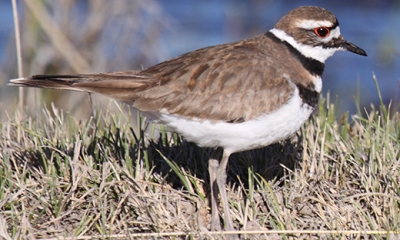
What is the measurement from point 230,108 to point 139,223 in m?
1.04

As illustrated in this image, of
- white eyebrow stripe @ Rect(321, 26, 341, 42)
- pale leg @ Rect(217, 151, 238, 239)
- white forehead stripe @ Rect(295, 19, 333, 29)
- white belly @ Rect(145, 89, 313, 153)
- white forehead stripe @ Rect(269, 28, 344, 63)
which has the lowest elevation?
pale leg @ Rect(217, 151, 238, 239)

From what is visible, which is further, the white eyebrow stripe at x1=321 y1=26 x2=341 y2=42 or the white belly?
the white eyebrow stripe at x1=321 y1=26 x2=341 y2=42

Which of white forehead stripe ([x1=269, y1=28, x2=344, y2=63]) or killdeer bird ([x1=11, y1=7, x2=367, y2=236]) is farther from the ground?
white forehead stripe ([x1=269, y1=28, x2=344, y2=63])

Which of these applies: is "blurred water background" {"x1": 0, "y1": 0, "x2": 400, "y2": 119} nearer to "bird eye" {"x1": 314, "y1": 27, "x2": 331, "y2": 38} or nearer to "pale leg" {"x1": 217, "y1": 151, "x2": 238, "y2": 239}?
"bird eye" {"x1": 314, "y1": 27, "x2": 331, "y2": 38}

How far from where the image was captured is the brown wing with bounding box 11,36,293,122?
464cm

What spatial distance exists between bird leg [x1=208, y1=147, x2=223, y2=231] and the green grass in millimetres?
107

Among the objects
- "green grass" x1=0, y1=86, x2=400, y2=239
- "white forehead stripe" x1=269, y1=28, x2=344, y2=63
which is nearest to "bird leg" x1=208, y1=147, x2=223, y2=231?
"green grass" x1=0, y1=86, x2=400, y2=239

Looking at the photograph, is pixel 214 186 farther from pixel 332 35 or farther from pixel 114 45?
pixel 114 45

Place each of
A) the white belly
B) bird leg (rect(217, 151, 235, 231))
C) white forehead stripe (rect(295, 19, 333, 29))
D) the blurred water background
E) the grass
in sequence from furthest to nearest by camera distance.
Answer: the blurred water background < white forehead stripe (rect(295, 19, 333, 29)) < the white belly < bird leg (rect(217, 151, 235, 231)) < the grass

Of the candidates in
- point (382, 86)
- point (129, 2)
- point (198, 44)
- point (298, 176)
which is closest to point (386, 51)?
point (382, 86)

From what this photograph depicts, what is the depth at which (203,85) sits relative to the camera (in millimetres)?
4738

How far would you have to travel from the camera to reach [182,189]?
16.0 feet

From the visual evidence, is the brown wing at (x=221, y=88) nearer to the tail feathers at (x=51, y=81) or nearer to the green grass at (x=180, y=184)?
the green grass at (x=180, y=184)

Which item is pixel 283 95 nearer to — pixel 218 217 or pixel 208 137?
pixel 208 137
